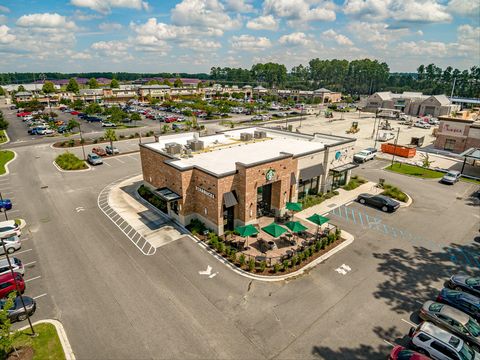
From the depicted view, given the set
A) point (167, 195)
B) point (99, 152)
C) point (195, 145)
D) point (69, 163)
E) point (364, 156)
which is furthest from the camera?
point (99, 152)

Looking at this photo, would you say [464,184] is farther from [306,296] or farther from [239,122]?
[239,122]

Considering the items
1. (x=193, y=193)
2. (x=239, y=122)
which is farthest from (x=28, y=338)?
(x=239, y=122)

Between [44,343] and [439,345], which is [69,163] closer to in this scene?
[44,343]

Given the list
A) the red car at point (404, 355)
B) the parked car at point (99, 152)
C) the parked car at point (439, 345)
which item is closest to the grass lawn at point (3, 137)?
the parked car at point (99, 152)

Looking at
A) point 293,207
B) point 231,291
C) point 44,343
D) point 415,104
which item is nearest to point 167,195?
point 231,291

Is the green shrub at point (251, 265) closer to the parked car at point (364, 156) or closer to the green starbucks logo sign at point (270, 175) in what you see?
the green starbucks logo sign at point (270, 175)

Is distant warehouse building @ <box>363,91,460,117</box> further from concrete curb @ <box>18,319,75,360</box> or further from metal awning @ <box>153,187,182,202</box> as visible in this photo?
concrete curb @ <box>18,319,75,360</box>

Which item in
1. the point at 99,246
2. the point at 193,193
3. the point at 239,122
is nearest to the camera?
the point at 99,246
